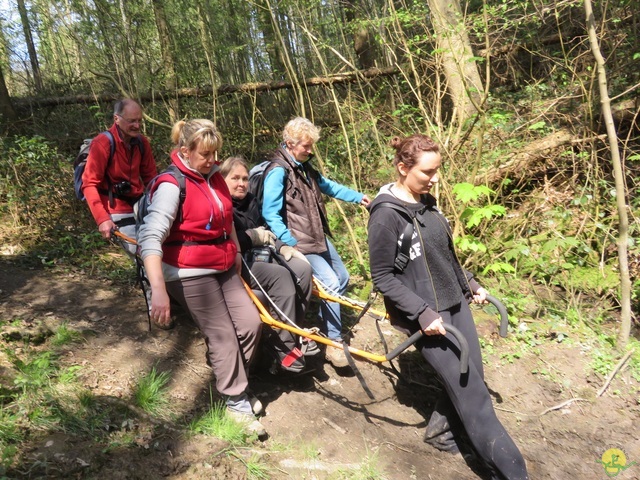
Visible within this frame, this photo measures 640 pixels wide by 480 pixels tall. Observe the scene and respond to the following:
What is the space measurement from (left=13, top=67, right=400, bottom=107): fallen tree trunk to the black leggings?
5408 millimetres

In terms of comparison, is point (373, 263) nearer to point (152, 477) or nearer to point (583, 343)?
point (152, 477)

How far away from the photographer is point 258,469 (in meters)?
2.92

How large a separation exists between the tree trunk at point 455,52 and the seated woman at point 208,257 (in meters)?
3.71

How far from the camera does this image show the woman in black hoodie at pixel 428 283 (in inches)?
122

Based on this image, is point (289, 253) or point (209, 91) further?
point (209, 91)

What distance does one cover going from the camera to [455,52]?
671 cm

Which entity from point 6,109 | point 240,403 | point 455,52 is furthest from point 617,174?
point 6,109

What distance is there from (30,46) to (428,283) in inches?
400

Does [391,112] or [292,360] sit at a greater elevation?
[391,112]

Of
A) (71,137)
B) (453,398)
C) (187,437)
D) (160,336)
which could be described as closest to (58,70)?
(71,137)

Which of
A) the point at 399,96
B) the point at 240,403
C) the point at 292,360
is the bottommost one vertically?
the point at 240,403

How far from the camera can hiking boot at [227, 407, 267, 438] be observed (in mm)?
3224

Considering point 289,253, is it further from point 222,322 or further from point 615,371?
point 615,371

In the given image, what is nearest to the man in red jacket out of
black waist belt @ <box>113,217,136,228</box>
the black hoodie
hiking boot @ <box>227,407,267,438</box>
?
black waist belt @ <box>113,217,136,228</box>
